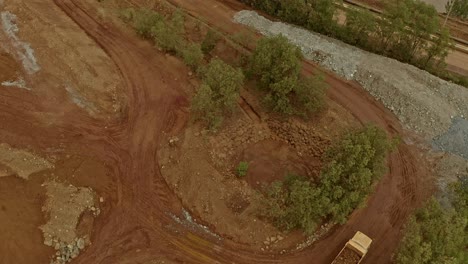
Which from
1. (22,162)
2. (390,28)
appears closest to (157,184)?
(22,162)

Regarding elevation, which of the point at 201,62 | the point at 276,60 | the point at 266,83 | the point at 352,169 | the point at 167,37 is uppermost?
the point at 276,60

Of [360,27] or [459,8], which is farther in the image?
[459,8]

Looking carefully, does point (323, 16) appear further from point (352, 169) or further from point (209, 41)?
point (352, 169)

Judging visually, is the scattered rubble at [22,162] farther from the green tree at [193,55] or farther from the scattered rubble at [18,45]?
the green tree at [193,55]

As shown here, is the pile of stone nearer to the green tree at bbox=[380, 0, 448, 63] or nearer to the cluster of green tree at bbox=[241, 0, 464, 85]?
the cluster of green tree at bbox=[241, 0, 464, 85]

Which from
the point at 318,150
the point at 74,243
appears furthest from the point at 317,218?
the point at 74,243

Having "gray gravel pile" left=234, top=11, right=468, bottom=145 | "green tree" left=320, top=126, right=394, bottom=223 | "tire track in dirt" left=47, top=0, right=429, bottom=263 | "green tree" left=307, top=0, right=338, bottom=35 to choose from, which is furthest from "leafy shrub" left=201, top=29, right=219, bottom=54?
"green tree" left=320, top=126, right=394, bottom=223
